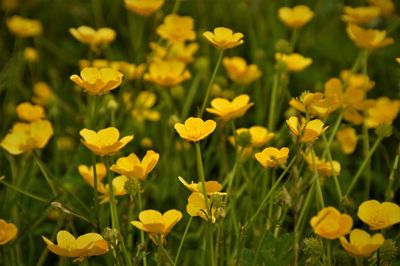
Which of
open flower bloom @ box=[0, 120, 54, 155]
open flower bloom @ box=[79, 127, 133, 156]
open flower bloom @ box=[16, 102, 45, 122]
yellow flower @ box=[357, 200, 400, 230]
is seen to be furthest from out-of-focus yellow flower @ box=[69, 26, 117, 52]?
yellow flower @ box=[357, 200, 400, 230]

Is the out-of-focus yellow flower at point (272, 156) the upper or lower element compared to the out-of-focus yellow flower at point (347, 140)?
upper

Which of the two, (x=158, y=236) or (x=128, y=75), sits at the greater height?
(x=158, y=236)

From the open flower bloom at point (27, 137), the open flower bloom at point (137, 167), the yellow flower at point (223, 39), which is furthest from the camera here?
the open flower bloom at point (27, 137)

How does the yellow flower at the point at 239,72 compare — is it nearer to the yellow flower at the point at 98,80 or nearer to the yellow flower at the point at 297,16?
the yellow flower at the point at 297,16

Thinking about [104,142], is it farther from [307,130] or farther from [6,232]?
[307,130]

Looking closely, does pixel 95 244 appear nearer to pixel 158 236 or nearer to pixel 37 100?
pixel 158 236

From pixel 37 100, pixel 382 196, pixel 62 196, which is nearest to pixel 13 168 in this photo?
pixel 62 196

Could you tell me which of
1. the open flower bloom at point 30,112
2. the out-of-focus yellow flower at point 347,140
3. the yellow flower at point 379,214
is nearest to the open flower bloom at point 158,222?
the yellow flower at point 379,214

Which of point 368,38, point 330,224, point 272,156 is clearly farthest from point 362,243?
point 368,38
